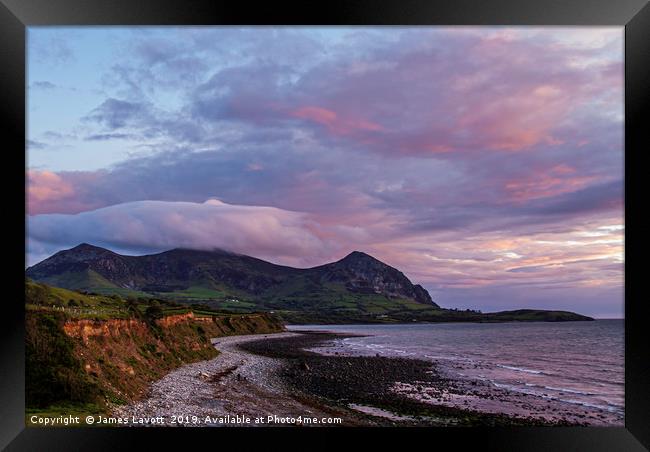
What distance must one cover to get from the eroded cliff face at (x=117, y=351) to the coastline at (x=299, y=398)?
2.46ft

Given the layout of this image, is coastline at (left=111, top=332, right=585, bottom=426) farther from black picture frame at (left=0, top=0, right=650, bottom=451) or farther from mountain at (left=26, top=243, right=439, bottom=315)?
mountain at (left=26, top=243, right=439, bottom=315)

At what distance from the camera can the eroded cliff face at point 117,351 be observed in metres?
11.8

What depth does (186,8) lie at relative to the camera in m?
7.75

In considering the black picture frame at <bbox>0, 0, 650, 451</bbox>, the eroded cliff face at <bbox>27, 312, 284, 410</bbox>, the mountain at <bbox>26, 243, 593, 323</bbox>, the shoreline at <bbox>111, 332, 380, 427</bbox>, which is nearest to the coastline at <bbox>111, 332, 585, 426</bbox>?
the shoreline at <bbox>111, 332, 380, 427</bbox>

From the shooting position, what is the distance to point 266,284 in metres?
165

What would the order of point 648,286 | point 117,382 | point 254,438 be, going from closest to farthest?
point 648,286 → point 254,438 → point 117,382

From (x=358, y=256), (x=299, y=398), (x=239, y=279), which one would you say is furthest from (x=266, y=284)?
(x=299, y=398)

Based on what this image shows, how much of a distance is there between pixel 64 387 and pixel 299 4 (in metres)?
10.8

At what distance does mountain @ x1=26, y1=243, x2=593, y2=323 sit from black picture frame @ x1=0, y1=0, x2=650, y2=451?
10969 centimetres

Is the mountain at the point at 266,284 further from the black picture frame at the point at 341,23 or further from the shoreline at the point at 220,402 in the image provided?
the black picture frame at the point at 341,23

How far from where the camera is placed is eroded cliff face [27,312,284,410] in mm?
11758

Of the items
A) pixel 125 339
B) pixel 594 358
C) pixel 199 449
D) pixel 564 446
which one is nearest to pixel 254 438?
pixel 199 449

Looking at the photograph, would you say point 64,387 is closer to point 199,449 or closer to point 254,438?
point 199,449

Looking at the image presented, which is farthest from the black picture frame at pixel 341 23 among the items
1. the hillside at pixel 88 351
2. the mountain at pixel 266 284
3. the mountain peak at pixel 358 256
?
the mountain peak at pixel 358 256
